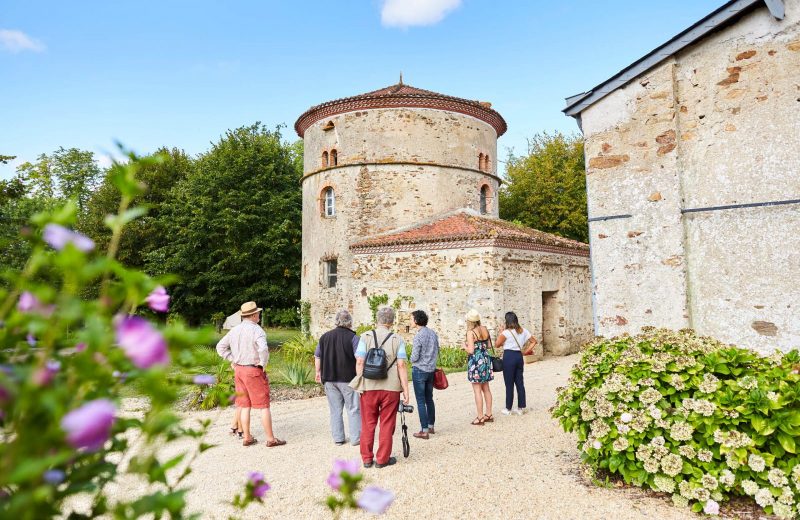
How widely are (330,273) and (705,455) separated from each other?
15.3m

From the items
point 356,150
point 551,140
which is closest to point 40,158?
point 356,150

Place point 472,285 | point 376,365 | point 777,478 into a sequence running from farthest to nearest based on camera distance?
point 472,285
point 376,365
point 777,478

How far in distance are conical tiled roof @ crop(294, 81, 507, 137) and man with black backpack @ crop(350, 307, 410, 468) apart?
44.3 feet

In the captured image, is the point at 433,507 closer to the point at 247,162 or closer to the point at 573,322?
the point at 573,322

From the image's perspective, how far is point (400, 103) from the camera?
18047 mm

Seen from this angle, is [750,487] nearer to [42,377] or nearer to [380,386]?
[380,386]

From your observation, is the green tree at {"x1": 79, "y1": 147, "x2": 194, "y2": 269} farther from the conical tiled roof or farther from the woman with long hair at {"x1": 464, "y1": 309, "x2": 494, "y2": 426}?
the woman with long hair at {"x1": 464, "y1": 309, "x2": 494, "y2": 426}

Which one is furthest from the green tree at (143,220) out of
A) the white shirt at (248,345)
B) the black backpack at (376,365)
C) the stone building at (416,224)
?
the black backpack at (376,365)

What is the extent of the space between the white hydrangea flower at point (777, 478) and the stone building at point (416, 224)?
10918 millimetres

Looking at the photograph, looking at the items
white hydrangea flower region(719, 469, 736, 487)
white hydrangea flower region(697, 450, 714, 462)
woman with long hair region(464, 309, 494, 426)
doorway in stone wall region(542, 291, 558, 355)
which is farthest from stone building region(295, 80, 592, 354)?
white hydrangea flower region(719, 469, 736, 487)

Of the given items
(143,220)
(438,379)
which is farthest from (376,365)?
(143,220)

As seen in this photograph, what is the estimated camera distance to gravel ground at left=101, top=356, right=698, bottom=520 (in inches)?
183

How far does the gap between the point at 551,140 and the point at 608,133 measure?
86.0ft

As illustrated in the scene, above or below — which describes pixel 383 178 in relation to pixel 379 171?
below
